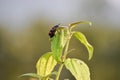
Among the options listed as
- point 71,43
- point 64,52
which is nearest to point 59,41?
point 64,52

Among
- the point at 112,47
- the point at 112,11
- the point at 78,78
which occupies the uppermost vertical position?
the point at 78,78

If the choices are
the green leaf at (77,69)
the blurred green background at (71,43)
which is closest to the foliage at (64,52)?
the green leaf at (77,69)

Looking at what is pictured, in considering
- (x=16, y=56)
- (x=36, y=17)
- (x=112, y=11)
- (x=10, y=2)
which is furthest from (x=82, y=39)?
(x=10, y=2)

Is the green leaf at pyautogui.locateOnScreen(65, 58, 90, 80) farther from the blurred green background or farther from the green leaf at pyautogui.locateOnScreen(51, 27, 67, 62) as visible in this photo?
the blurred green background

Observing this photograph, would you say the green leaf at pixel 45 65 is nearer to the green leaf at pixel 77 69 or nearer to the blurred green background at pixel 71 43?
the green leaf at pixel 77 69

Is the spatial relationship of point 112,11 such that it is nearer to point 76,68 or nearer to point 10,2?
point 10,2

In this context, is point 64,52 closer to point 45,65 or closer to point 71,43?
point 45,65
